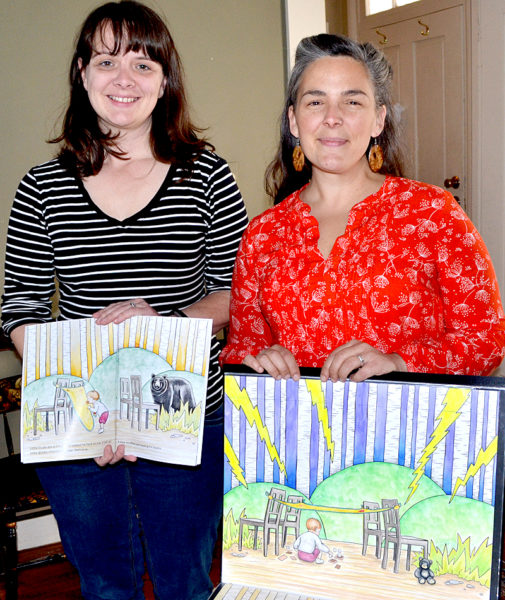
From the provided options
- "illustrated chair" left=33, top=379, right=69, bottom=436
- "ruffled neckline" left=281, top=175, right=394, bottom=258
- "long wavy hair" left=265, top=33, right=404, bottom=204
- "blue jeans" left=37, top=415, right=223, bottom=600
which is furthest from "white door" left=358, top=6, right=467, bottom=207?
"illustrated chair" left=33, top=379, right=69, bottom=436

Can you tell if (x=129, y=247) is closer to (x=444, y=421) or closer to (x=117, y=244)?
(x=117, y=244)

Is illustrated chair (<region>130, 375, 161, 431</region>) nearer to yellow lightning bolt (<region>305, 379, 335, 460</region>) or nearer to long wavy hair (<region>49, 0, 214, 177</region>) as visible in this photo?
yellow lightning bolt (<region>305, 379, 335, 460</region>)

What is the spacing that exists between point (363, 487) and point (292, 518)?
0.39ft

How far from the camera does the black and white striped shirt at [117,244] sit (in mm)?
1326

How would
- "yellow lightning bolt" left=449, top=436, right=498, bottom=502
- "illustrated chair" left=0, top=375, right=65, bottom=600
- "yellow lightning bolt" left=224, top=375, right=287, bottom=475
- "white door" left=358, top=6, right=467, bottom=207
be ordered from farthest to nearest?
"white door" left=358, top=6, right=467, bottom=207
"illustrated chair" left=0, top=375, right=65, bottom=600
"yellow lightning bolt" left=224, top=375, right=287, bottom=475
"yellow lightning bolt" left=449, top=436, right=498, bottom=502

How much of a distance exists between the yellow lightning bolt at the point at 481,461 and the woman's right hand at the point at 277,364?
265mm

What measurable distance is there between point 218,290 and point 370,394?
Answer: 511 millimetres

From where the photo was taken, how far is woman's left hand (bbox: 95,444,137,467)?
1.25 metres

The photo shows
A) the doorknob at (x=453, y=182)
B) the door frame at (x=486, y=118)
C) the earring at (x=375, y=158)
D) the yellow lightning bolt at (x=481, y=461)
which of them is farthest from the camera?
the doorknob at (x=453, y=182)

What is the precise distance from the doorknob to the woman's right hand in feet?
12.8

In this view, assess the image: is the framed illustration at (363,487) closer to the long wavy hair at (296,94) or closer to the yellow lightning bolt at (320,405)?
the yellow lightning bolt at (320,405)

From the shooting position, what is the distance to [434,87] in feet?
15.5

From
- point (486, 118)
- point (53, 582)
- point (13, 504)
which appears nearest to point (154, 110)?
point (13, 504)

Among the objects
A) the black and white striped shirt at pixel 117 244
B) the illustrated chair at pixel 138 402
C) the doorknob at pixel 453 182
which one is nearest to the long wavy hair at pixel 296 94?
the black and white striped shirt at pixel 117 244
